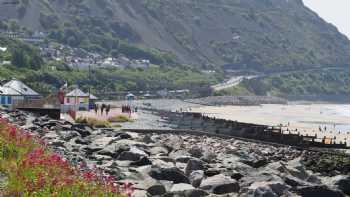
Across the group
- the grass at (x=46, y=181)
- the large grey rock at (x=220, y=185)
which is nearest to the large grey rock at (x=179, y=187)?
the large grey rock at (x=220, y=185)

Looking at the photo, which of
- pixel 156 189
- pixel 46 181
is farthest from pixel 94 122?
pixel 46 181

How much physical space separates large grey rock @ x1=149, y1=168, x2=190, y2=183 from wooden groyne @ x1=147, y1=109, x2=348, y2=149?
1260 inches

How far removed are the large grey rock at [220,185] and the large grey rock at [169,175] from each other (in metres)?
0.77

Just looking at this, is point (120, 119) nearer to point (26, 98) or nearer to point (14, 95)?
point (26, 98)

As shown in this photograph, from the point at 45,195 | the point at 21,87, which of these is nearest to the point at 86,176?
the point at 45,195

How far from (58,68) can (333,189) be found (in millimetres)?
153182

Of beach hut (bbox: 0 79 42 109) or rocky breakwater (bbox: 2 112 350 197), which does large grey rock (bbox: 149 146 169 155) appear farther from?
beach hut (bbox: 0 79 42 109)

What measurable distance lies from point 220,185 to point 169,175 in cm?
193

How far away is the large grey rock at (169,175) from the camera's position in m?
24.1

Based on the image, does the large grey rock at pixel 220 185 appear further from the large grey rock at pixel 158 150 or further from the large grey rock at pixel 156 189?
the large grey rock at pixel 158 150

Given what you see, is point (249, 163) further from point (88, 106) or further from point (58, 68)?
point (58, 68)

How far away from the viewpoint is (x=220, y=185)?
2375cm

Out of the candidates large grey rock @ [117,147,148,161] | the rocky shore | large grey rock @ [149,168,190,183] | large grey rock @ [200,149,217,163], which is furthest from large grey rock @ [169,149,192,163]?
the rocky shore

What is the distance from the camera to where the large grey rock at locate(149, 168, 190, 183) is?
24.1m
